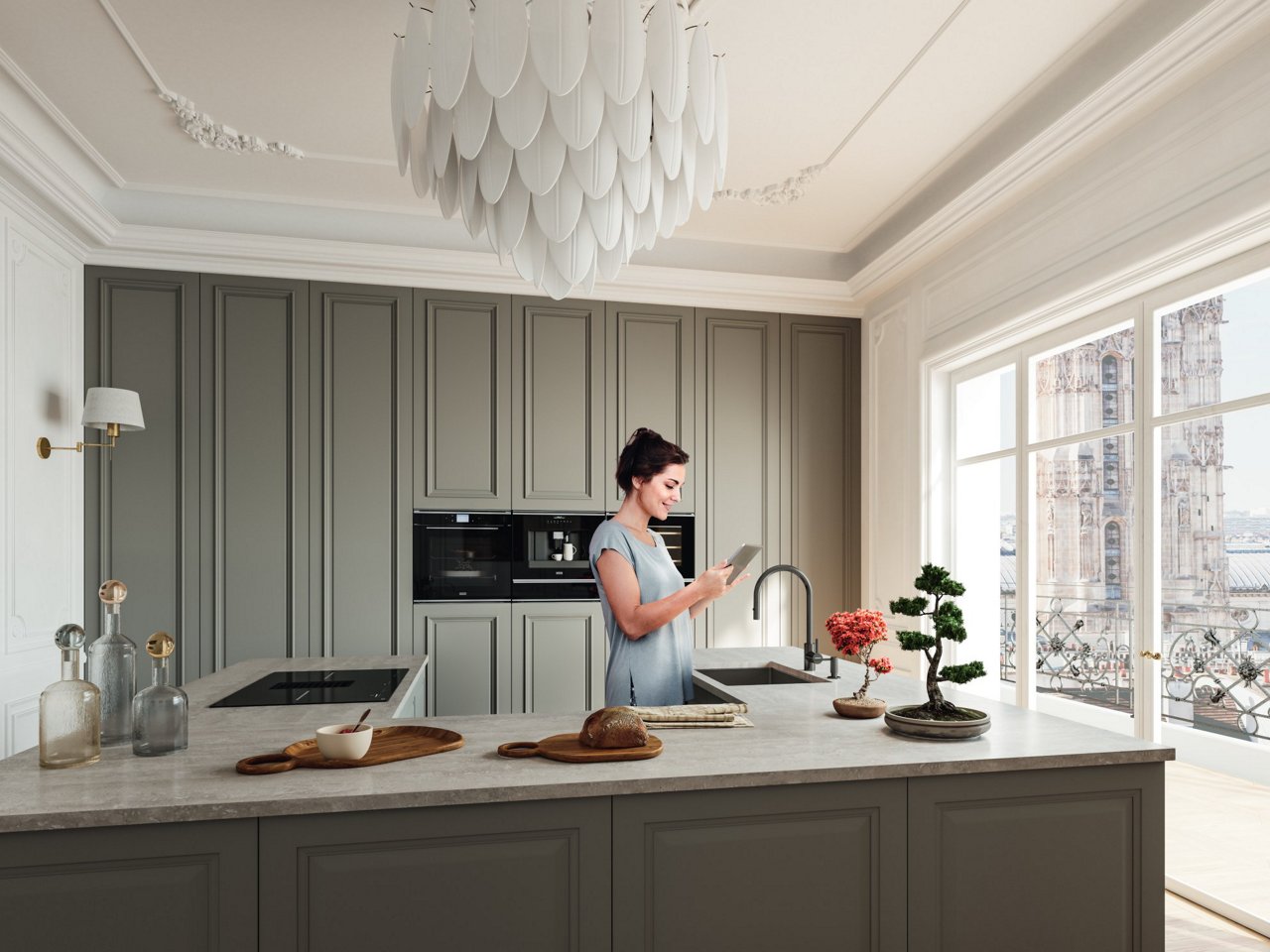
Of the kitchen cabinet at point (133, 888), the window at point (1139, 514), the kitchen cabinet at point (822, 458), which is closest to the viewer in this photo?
the kitchen cabinet at point (133, 888)

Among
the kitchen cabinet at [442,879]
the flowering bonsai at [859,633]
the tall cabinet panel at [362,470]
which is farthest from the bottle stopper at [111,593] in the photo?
the tall cabinet panel at [362,470]

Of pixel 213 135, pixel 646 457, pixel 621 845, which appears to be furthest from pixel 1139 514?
pixel 213 135

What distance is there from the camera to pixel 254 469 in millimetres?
4203

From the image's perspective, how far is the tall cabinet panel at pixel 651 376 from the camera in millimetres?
4625

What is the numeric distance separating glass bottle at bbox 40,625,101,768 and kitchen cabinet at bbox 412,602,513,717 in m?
2.77

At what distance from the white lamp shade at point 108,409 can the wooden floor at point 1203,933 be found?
4.18 metres

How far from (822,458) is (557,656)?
186 centimetres

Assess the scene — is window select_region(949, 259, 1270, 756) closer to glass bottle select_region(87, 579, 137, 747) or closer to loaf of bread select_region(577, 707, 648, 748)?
loaf of bread select_region(577, 707, 648, 748)

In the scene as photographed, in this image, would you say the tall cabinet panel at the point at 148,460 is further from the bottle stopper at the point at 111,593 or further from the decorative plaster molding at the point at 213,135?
the bottle stopper at the point at 111,593

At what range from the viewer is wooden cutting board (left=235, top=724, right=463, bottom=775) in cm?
152

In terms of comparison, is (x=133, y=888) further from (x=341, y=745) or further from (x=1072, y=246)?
(x=1072, y=246)

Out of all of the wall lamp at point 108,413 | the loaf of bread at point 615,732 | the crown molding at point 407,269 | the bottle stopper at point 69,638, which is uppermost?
the crown molding at point 407,269

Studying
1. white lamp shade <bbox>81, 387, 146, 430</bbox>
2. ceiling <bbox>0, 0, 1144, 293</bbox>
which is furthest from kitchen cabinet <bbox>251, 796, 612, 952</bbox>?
white lamp shade <bbox>81, 387, 146, 430</bbox>

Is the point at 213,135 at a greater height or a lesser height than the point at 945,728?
greater
